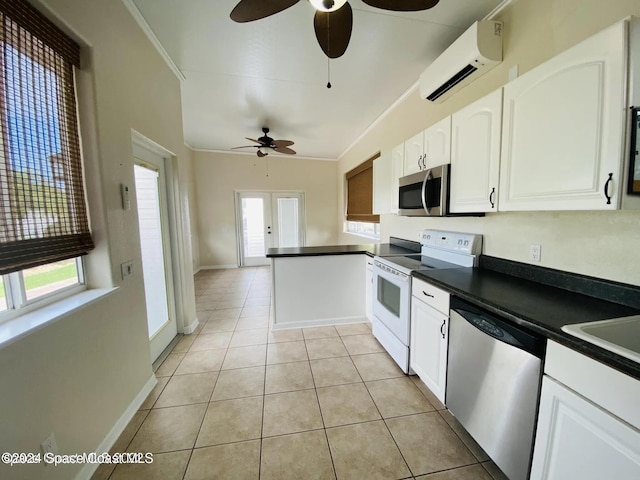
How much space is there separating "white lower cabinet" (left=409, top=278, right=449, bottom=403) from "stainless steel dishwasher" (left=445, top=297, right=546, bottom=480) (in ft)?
0.27

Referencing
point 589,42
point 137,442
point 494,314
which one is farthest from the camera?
point 137,442

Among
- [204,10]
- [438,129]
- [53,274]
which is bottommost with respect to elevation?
[53,274]

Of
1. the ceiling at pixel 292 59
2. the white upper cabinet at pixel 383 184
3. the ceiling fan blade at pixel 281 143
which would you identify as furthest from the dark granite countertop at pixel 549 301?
the ceiling fan blade at pixel 281 143

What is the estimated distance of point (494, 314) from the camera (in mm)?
1229

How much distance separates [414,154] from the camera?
237 cm

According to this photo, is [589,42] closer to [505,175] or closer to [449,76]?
[505,175]

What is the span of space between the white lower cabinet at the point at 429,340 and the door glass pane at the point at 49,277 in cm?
224

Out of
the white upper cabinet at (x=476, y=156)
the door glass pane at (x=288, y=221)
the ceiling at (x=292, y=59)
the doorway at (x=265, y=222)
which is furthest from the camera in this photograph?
the door glass pane at (x=288, y=221)

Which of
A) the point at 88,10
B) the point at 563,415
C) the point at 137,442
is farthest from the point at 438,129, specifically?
the point at 137,442

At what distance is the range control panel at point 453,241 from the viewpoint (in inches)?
77.2

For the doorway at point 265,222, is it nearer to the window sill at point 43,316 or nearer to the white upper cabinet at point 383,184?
the white upper cabinet at point 383,184

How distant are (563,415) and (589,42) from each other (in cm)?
154

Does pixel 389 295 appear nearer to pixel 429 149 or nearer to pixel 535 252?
pixel 535 252

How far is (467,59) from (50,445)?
10.8 feet
